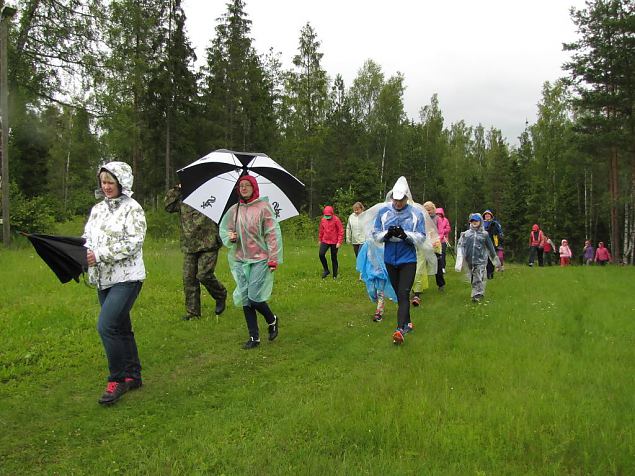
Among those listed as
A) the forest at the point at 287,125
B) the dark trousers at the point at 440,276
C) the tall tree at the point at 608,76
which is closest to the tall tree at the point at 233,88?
the forest at the point at 287,125

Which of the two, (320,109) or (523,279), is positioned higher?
(320,109)

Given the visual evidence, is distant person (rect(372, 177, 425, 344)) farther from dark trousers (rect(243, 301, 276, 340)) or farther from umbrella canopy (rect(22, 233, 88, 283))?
umbrella canopy (rect(22, 233, 88, 283))

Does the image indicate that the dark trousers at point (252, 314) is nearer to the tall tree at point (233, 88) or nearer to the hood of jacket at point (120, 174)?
the hood of jacket at point (120, 174)

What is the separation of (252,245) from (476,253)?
18.3 feet

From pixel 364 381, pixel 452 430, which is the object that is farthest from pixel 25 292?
pixel 452 430

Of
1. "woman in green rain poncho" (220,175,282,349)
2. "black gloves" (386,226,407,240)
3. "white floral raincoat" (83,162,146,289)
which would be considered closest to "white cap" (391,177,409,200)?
"black gloves" (386,226,407,240)

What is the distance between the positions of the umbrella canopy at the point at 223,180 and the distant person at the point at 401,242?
159 cm

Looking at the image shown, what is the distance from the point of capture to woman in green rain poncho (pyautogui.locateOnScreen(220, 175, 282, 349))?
6.64 meters

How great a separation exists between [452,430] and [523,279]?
11.3 m

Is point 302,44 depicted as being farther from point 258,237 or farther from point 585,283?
point 258,237

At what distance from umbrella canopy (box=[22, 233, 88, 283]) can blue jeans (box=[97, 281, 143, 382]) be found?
0.39m

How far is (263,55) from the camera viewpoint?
1586 inches

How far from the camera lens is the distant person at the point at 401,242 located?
6980 mm

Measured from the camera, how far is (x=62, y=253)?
461 cm
